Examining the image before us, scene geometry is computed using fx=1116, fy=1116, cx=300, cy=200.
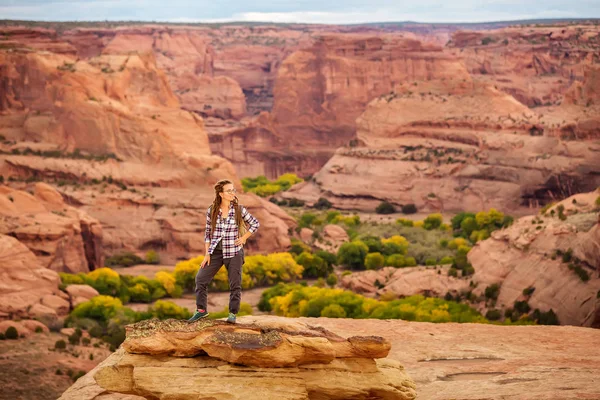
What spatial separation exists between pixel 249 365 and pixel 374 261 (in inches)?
1843

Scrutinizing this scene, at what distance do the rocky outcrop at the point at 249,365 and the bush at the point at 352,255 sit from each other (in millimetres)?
47528

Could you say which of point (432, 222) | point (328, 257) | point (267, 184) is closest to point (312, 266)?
point (328, 257)

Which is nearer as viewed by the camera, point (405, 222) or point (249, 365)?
point (249, 365)

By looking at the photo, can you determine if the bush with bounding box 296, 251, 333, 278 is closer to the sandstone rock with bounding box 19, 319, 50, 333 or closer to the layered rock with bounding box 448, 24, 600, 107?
the sandstone rock with bounding box 19, 319, 50, 333

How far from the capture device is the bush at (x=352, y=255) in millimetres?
67812

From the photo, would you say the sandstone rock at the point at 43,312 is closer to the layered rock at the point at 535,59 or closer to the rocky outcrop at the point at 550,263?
the rocky outcrop at the point at 550,263

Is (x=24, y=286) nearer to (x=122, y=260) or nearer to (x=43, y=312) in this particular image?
(x=43, y=312)

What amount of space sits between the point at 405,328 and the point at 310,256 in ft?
123

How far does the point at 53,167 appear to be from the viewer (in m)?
72.9

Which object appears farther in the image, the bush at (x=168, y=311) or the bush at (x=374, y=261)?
the bush at (x=374, y=261)

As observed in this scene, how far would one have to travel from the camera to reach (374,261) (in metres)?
65.6

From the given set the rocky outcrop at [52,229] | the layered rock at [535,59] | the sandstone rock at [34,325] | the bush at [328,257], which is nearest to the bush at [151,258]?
the rocky outcrop at [52,229]

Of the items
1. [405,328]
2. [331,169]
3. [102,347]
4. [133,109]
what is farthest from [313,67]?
[405,328]

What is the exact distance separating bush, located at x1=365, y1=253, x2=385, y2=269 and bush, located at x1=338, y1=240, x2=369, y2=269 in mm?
1701
